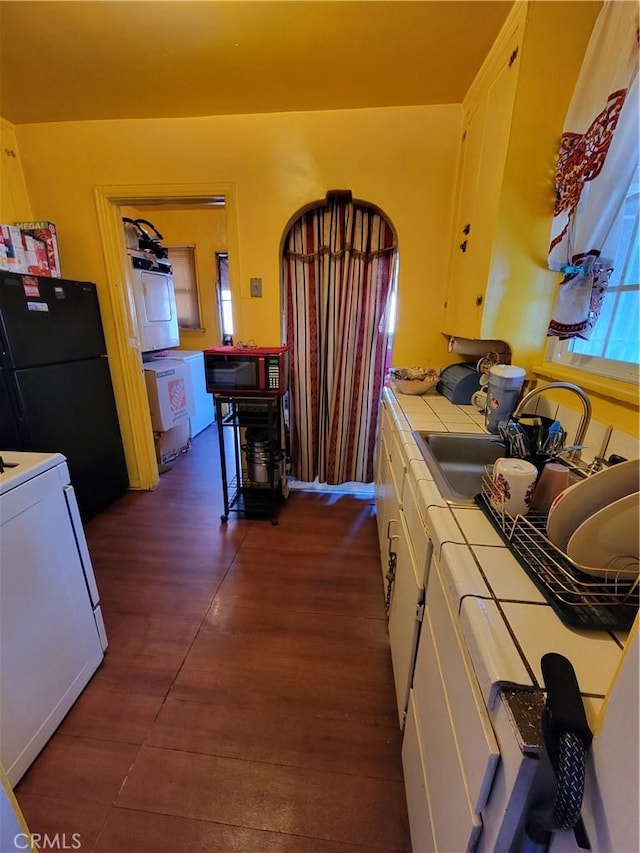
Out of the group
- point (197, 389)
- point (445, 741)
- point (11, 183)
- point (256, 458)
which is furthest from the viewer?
point (197, 389)

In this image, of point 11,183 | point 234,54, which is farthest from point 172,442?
point 234,54

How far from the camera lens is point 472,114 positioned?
1710mm

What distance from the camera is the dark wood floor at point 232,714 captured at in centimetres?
98

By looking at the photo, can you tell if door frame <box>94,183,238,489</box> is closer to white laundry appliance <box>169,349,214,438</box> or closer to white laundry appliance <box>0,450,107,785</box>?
white laundry appliance <box>169,349,214,438</box>

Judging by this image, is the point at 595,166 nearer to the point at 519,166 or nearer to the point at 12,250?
the point at 519,166

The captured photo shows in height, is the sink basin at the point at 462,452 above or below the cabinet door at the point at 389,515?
above

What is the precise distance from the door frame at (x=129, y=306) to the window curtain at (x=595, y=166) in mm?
1717

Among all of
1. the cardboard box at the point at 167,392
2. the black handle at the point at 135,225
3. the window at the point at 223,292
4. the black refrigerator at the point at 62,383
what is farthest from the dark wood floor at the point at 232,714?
the window at the point at 223,292

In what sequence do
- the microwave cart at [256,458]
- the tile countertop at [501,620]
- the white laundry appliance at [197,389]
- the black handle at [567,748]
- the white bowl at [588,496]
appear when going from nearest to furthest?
the black handle at [567,748] → the tile countertop at [501,620] → the white bowl at [588,496] → the microwave cart at [256,458] → the white laundry appliance at [197,389]

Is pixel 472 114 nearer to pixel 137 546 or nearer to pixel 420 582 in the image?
pixel 420 582

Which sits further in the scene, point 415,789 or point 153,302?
point 153,302

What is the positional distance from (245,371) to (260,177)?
1167 millimetres

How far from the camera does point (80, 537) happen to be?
129 cm

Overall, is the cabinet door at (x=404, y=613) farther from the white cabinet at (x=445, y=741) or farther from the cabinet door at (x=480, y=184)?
the cabinet door at (x=480, y=184)
